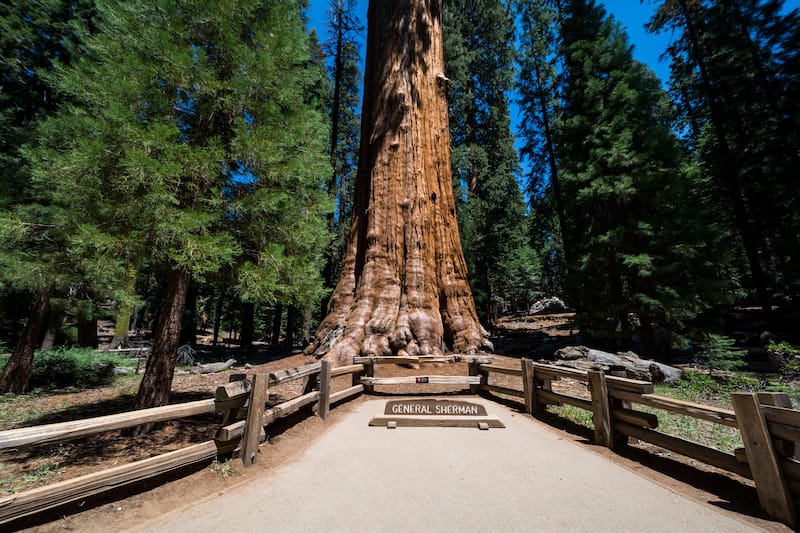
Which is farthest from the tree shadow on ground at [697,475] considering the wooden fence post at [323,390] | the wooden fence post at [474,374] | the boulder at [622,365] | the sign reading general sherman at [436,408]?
the wooden fence post at [323,390]

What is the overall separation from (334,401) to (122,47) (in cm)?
668

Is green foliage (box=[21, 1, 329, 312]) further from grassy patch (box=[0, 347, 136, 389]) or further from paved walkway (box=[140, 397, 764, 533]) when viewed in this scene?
grassy patch (box=[0, 347, 136, 389])

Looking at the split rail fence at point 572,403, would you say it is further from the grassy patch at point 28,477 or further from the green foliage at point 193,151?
the grassy patch at point 28,477

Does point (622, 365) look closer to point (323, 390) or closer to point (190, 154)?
point (323, 390)

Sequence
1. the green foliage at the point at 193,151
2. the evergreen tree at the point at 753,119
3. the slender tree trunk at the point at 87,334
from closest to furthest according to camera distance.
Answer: the green foliage at the point at 193,151 → the evergreen tree at the point at 753,119 → the slender tree trunk at the point at 87,334

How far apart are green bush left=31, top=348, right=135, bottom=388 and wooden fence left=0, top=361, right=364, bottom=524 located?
941 centimetres

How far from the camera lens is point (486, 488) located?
3205 millimetres

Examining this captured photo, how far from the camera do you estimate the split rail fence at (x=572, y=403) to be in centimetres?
260

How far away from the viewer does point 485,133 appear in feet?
84.9

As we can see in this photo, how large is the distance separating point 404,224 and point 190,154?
7.04 meters

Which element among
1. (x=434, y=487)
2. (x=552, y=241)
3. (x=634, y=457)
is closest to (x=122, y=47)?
(x=434, y=487)

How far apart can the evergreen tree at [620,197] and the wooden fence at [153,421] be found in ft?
35.3

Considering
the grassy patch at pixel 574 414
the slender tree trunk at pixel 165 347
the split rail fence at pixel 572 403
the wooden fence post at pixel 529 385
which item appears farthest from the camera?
the wooden fence post at pixel 529 385

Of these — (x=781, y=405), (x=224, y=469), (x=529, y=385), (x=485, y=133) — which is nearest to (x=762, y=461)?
(x=781, y=405)
